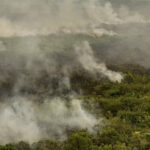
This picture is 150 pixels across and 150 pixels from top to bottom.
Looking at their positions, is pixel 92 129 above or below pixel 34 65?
below

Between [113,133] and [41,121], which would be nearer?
[113,133]

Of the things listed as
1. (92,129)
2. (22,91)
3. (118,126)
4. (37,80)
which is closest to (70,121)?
(92,129)

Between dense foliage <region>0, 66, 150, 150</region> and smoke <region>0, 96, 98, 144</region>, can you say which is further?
smoke <region>0, 96, 98, 144</region>

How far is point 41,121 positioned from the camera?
50.2 m

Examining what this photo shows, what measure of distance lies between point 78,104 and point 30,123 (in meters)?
17.5

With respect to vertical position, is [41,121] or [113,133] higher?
[41,121]

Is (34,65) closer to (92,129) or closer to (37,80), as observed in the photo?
(37,80)

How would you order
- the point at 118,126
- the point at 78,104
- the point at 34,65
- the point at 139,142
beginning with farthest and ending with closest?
the point at 34,65
the point at 78,104
the point at 118,126
the point at 139,142

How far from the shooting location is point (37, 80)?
135500 millimetres

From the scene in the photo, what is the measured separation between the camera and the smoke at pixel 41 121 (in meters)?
43.4

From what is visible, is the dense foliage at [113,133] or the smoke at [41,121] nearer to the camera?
the dense foliage at [113,133]

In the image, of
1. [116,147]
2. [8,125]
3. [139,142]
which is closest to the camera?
[116,147]

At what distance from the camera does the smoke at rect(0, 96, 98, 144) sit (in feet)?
142

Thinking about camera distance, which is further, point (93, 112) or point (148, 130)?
point (93, 112)
